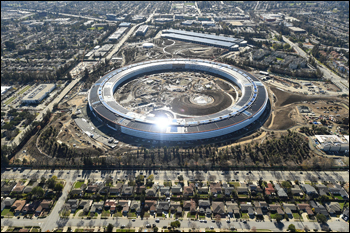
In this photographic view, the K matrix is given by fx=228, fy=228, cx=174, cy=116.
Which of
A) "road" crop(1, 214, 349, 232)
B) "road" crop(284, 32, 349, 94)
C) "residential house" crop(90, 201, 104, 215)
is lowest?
"road" crop(1, 214, 349, 232)

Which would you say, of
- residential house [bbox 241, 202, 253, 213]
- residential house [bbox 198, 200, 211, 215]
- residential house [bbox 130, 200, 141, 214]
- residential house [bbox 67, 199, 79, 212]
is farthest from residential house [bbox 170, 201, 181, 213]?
residential house [bbox 67, 199, 79, 212]

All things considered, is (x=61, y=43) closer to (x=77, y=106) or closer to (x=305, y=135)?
(x=77, y=106)

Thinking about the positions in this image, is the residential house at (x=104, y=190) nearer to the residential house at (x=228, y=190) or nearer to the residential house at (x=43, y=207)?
the residential house at (x=43, y=207)

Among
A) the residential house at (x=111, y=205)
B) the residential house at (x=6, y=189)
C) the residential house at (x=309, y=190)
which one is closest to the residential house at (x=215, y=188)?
the residential house at (x=309, y=190)

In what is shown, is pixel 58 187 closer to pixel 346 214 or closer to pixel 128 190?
pixel 128 190

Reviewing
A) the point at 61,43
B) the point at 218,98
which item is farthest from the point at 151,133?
the point at 61,43

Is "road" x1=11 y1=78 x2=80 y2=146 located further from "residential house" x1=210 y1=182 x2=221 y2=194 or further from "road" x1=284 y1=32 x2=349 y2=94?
"road" x1=284 y1=32 x2=349 y2=94
